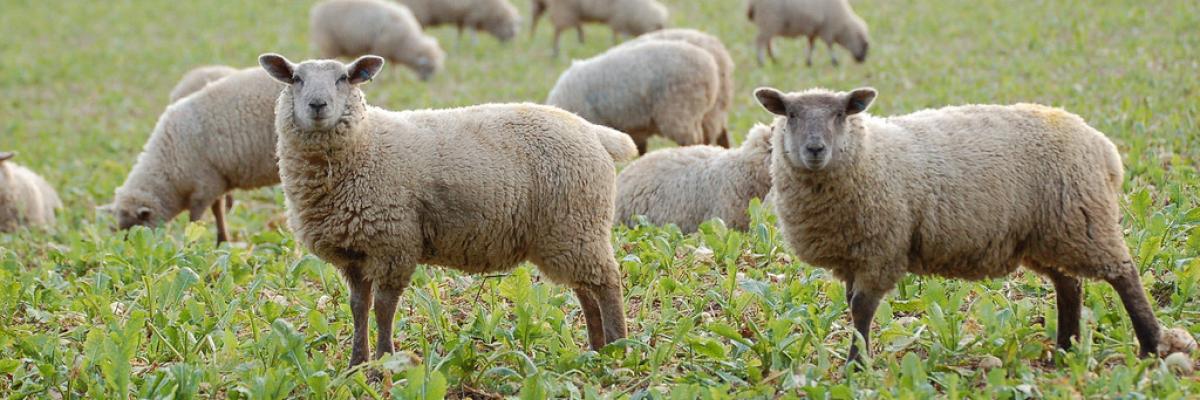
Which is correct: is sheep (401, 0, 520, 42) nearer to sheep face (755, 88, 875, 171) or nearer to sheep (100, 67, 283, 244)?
sheep (100, 67, 283, 244)

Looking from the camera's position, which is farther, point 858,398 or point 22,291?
point 22,291

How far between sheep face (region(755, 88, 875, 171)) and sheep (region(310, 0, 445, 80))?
13167mm

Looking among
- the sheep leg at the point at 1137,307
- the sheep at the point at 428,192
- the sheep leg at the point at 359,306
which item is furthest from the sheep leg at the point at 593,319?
the sheep leg at the point at 1137,307

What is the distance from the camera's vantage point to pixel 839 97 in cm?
483

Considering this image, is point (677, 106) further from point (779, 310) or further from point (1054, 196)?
point (1054, 196)

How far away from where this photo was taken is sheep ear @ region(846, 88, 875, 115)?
477cm

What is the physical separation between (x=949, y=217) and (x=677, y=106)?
5.68 meters

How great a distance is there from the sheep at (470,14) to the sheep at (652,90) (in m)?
9.45

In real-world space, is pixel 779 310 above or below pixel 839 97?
below

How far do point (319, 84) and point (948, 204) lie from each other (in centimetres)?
260

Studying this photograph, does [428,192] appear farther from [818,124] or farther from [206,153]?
[206,153]

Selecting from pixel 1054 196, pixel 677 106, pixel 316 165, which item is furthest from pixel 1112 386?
pixel 677 106

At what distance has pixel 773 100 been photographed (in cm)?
492

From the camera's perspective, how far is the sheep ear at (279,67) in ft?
17.1
